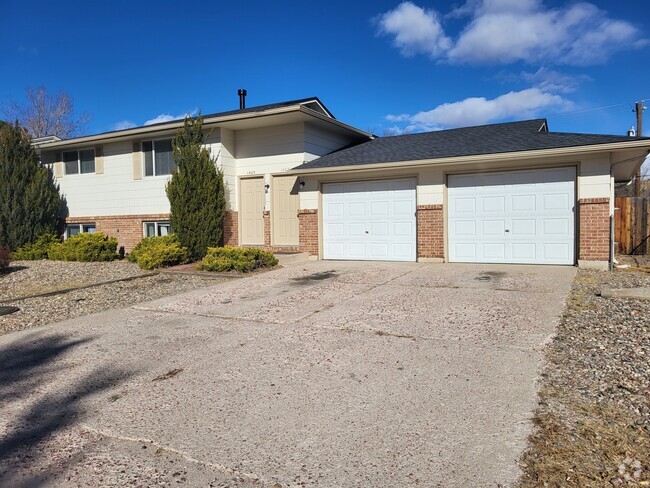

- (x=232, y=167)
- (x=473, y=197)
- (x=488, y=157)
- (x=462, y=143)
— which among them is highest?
(x=462, y=143)

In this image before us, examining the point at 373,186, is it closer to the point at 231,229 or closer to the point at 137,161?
the point at 231,229

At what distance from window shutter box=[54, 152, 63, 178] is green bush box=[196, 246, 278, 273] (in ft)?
30.1

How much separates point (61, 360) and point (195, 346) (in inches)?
52.7

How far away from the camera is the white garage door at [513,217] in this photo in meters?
10.9

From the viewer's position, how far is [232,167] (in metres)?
14.7

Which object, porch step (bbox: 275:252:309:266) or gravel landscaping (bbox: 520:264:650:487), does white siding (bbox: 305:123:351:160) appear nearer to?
porch step (bbox: 275:252:309:266)

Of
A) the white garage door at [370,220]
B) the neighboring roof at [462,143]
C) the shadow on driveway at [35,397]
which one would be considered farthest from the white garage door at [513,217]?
the shadow on driveway at [35,397]

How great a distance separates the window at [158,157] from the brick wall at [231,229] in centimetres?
251

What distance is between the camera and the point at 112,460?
293 centimetres

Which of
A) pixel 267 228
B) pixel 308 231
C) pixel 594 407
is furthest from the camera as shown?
pixel 267 228

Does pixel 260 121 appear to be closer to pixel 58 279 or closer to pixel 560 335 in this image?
pixel 58 279

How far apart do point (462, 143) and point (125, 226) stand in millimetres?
A: 11006

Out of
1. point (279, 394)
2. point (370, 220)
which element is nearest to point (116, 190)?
point (370, 220)

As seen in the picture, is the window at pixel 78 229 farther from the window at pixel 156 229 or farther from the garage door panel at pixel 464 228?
the garage door panel at pixel 464 228
